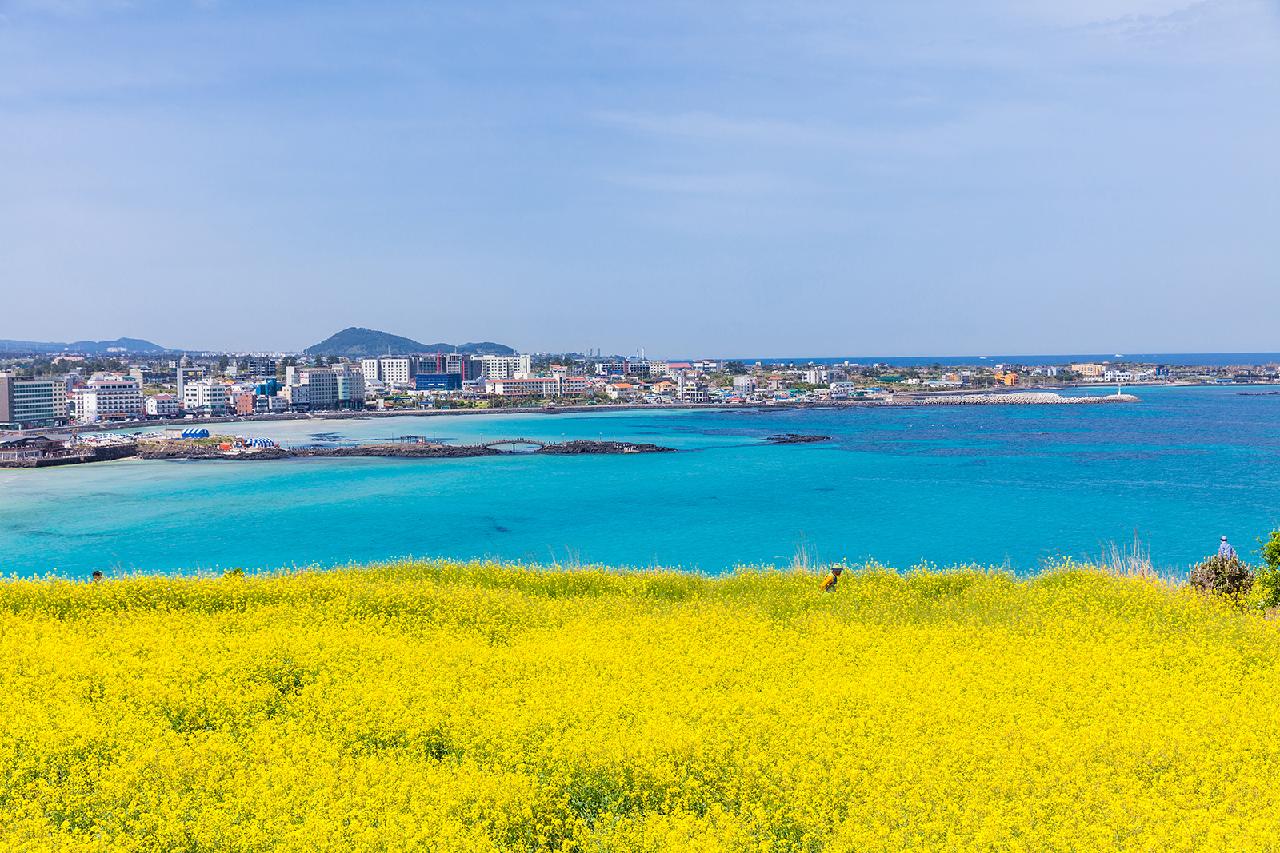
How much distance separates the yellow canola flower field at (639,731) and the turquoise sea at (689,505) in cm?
1101

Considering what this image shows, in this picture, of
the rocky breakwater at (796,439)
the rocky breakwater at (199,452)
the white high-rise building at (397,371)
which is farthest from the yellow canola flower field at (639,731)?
the white high-rise building at (397,371)

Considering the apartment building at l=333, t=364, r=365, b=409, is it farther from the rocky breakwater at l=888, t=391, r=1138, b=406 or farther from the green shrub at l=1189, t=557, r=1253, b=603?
the green shrub at l=1189, t=557, r=1253, b=603

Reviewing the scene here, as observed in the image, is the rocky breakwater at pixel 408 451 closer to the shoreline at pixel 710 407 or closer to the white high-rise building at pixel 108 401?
the shoreline at pixel 710 407

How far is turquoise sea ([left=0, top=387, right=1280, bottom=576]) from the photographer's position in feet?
108

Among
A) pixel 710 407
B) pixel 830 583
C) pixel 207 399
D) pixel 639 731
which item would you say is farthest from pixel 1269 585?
pixel 207 399

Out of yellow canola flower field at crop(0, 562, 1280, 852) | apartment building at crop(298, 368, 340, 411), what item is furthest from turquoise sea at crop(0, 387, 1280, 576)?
apartment building at crop(298, 368, 340, 411)

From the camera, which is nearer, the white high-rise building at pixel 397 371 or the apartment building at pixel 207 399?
the apartment building at pixel 207 399

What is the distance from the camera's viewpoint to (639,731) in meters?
8.55

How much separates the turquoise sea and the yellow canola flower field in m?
11.0

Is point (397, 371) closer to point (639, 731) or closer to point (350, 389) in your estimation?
point (350, 389)

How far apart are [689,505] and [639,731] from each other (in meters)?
35.5

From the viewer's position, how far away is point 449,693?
9953 mm

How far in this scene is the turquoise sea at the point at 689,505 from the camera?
32938mm

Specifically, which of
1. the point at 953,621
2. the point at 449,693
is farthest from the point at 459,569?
the point at 953,621
